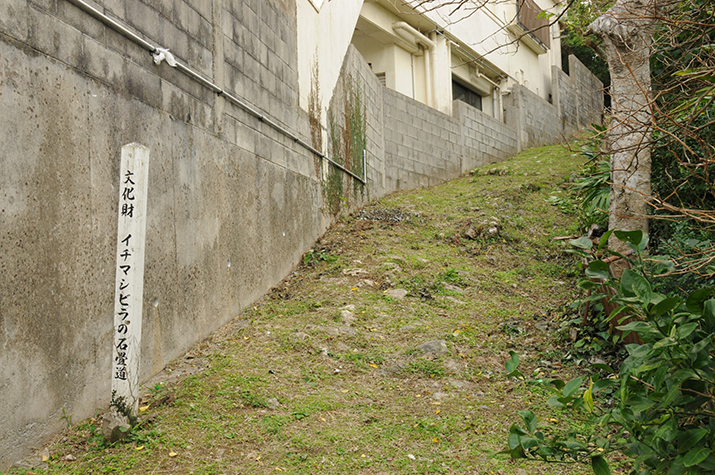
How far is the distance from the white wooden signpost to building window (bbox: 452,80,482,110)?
13.2m

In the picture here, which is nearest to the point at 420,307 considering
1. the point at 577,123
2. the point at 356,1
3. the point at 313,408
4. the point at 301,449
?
the point at 313,408

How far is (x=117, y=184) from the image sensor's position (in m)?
3.85

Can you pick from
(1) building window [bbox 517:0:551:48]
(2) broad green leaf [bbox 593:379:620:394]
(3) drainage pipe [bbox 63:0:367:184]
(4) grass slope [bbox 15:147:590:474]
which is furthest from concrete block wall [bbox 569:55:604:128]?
(2) broad green leaf [bbox 593:379:620:394]

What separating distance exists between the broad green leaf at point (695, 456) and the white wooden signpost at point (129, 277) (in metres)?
2.78

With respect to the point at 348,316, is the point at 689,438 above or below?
below

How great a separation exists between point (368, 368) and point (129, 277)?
2.14 meters

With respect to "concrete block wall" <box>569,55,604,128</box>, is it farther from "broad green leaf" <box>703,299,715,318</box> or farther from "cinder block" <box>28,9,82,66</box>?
"broad green leaf" <box>703,299,715,318</box>

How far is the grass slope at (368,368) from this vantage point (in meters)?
3.37

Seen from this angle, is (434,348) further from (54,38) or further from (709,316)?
(54,38)

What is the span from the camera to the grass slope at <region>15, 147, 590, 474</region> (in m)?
3.37

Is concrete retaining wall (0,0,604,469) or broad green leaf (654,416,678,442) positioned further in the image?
concrete retaining wall (0,0,604,469)

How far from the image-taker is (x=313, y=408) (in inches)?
157

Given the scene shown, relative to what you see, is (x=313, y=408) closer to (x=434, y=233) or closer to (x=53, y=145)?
(x=53, y=145)

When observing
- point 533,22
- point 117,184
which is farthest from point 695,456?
point 533,22
